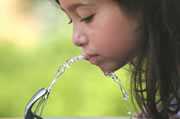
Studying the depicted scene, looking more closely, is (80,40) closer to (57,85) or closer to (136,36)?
(136,36)

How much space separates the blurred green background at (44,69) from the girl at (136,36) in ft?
4.19

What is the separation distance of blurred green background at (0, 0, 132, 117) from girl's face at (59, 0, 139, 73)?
129cm

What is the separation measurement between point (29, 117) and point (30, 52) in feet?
5.43

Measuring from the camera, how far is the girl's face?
0.92 m

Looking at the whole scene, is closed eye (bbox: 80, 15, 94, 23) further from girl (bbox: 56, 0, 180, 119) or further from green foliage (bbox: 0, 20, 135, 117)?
green foliage (bbox: 0, 20, 135, 117)

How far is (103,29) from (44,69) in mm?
1691

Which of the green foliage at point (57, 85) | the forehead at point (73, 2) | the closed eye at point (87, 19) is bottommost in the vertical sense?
the green foliage at point (57, 85)

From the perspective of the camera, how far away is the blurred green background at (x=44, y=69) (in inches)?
94.6

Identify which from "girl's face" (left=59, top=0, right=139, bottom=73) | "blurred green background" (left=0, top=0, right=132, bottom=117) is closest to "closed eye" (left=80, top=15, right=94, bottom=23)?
"girl's face" (left=59, top=0, right=139, bottom=73)

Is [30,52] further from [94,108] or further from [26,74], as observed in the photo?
[94,108]

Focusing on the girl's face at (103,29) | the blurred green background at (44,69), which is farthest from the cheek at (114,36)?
the blurred green background at (44,69)

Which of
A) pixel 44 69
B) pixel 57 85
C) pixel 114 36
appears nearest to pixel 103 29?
pixel 114 36

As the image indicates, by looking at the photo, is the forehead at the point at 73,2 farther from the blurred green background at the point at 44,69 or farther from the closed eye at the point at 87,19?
the blurred green background at the point at 44,69

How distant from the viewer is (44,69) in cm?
260
